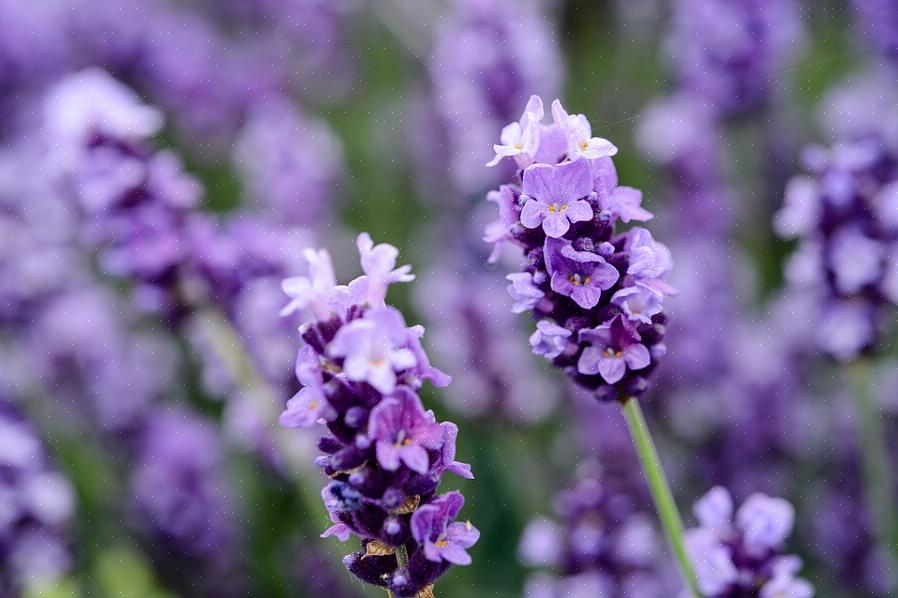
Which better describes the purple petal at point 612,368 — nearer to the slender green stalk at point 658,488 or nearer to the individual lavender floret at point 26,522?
the slender green stalk at point 658,488

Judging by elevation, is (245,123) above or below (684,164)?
above

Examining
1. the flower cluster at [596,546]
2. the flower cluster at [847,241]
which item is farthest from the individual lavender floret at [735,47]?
the flower cluster at [596,546]

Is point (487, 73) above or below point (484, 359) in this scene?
above

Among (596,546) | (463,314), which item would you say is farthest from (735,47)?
(596,546)

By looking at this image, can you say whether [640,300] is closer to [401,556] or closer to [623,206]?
[623,206]

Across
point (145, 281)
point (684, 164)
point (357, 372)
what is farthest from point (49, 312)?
point (357, 372)

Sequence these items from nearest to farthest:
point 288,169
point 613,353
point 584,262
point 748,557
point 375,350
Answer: point 375,350 < point 584,262 < point 613,353 < point 748,557 < point 288,169

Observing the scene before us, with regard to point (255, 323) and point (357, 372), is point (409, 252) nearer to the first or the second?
point (255, 323)
